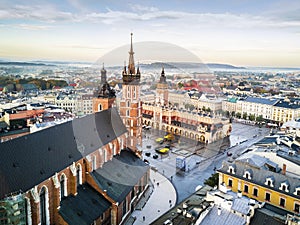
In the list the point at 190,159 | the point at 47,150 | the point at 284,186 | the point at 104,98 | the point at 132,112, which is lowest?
the point at 190,159

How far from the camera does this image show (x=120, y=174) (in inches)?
960

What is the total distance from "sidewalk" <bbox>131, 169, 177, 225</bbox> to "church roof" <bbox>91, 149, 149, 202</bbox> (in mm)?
2355

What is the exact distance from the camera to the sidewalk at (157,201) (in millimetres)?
23420

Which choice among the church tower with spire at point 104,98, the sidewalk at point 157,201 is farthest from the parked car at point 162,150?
the church tower with spire at point 104,98

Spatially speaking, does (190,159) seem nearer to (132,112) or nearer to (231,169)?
(132,112)

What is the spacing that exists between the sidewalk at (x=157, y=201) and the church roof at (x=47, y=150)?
6.94 meters

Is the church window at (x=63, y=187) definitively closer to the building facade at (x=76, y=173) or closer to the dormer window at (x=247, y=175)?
the building facade at (x=76, y=173)

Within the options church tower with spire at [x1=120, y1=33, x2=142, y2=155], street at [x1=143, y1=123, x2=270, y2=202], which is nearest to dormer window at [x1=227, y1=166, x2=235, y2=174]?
street at [x1=143, y1=123, x2=270, y2=202]

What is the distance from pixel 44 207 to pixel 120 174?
801 centimetres

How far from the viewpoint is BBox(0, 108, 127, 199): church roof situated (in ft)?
51.1

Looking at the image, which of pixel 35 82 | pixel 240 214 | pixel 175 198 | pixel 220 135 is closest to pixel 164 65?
pixel 240 214

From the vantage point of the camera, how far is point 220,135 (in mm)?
44812

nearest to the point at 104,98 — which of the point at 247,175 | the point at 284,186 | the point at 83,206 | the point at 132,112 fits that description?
the point at 132,112

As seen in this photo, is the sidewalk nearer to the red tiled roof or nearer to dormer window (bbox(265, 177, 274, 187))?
dormer window (bbox(265, 177, 274, 187))
